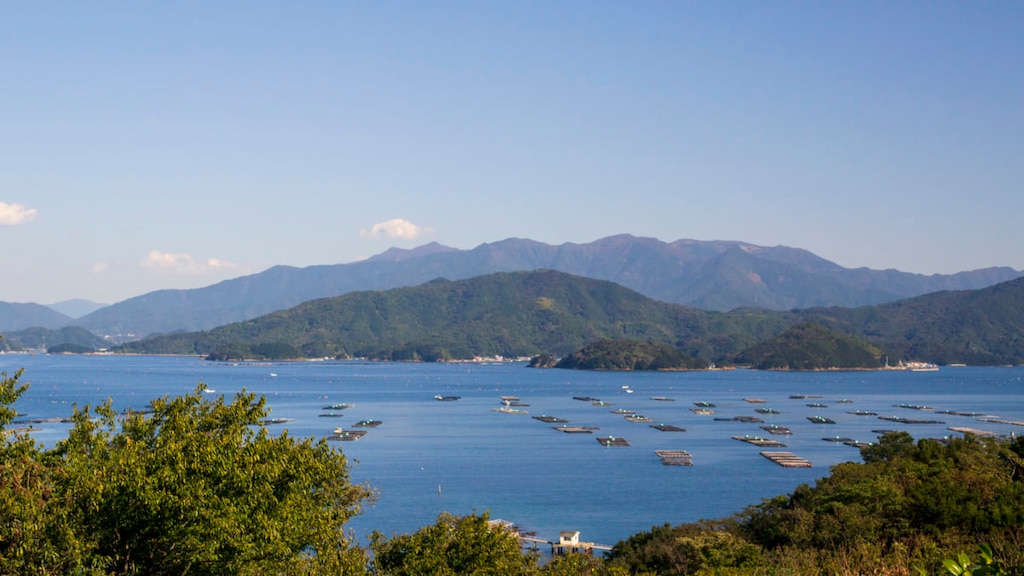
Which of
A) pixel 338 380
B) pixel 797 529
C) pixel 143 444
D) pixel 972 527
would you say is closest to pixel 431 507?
pixel 797 529

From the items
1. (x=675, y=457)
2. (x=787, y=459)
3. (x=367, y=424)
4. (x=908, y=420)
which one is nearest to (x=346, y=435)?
(x=367, y=424)

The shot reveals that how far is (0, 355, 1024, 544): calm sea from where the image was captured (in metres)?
49.0

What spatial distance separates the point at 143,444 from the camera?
43.7 feet

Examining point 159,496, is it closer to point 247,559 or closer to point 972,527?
point 247,559

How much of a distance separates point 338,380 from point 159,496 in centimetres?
14835

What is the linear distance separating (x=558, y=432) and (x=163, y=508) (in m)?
72.8

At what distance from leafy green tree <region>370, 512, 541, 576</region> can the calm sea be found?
23.5 meters

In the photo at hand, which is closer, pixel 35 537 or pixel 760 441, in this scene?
pixel 35 537

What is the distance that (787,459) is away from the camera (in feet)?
211

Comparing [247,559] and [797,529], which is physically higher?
[247,559]

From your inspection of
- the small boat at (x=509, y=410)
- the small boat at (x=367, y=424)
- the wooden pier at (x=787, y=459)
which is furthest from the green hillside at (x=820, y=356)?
the wooden pier at (x=787, y=459)

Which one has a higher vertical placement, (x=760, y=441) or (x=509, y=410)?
(x=509, y=410)

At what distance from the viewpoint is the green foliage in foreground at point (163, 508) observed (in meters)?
10.6

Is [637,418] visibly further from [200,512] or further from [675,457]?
[200,512]
